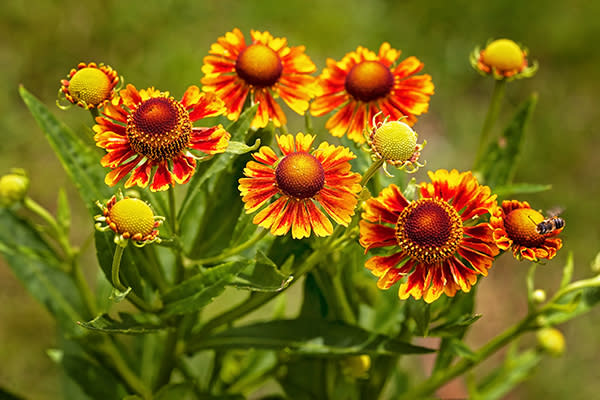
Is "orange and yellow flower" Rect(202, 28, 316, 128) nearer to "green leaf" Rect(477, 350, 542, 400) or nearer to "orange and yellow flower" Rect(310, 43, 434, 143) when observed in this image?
"orange and yellow flower" Rect(310, 43, 434, 143)

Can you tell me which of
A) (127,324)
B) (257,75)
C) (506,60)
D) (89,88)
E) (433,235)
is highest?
(506,60)

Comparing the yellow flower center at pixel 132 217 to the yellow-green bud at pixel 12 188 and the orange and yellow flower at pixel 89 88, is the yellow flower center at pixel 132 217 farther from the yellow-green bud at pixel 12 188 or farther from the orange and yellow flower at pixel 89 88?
the yellow-green bud at pixel 12 188

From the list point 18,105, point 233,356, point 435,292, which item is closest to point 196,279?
point 435,292

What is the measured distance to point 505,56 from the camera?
56.1 inches

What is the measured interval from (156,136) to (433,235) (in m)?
0.45

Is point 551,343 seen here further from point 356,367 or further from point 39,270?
point 39,270

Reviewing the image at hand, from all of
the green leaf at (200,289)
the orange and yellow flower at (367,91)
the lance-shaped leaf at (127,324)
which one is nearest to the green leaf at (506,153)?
the orange and yellow flower at (367,91)

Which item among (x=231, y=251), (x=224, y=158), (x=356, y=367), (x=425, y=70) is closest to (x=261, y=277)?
(x=231, y=251)

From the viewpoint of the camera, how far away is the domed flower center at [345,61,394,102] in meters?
1.24

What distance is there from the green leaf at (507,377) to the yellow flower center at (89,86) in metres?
1.14

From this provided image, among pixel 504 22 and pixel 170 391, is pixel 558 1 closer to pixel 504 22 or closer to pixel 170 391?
pixel 504 22

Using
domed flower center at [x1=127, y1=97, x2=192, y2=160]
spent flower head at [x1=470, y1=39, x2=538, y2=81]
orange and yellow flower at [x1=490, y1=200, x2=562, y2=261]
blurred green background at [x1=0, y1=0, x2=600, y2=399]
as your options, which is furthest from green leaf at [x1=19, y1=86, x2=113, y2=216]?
blurred green background at [x1=0, y1=0, x2=600, y2=399]

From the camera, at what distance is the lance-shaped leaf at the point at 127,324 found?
1027mm

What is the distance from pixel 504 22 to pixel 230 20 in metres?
1.50
